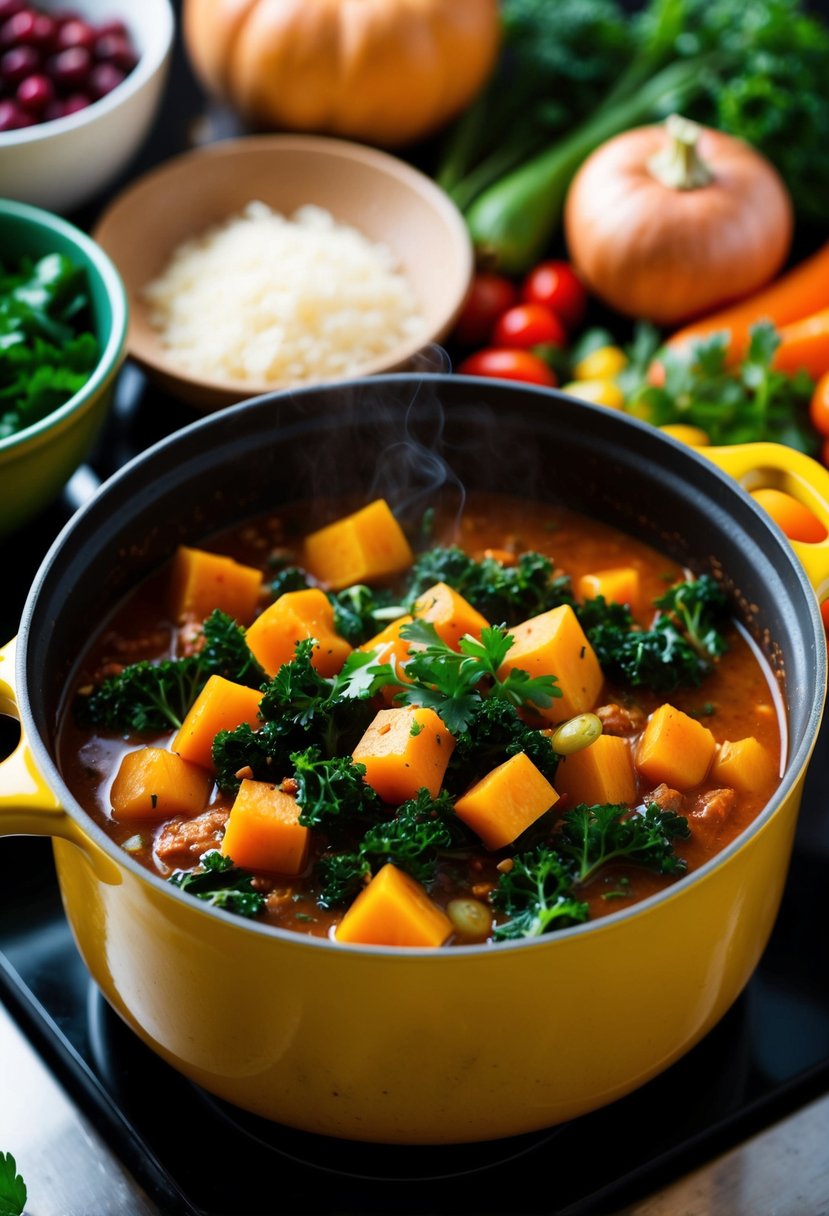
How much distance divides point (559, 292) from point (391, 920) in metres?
1.57

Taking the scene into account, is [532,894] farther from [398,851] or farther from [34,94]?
[34,94]

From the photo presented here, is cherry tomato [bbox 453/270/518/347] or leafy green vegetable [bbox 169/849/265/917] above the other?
leafy green vegetable [bbox 169/849/265/917]

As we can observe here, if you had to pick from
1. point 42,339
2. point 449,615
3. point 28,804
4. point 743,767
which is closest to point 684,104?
point 42,339

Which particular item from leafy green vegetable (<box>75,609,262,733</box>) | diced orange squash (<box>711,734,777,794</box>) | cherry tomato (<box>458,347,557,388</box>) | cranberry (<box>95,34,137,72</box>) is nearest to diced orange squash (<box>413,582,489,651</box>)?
leafy green vegetable (<box>75,609,262,733</box>)

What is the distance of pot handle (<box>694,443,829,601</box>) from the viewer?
5.11ft

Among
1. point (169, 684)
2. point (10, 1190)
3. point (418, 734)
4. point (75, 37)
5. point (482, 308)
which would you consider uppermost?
point (75, 37)

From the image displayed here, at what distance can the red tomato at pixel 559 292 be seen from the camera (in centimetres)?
255

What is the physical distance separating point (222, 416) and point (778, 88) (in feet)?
4.69

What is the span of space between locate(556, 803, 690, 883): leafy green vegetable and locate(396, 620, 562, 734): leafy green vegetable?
0.14 meters

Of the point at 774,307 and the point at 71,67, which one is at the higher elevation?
the point at 71,67

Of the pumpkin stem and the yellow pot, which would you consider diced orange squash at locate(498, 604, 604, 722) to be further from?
the pumpkin stem

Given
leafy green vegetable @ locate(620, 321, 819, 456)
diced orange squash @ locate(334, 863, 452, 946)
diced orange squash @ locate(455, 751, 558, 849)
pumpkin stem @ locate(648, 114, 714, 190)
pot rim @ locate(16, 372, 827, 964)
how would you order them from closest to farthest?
pot rim @ locate(16, 372, 827, 964)
diced orange squash @ locate(334, 863, 452, 946)
diced orange squash @ locate(455, 751, 558, 849)
leafy green vegetable @ locate(620, 321, 819, 456)
pumpkin stem @ locate(648, 114, 714, 190)

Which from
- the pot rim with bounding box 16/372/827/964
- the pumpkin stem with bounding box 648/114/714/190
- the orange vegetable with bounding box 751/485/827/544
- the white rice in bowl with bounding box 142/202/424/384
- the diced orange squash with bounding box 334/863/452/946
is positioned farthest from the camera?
the pumpkin stem with bounding box 648/114/714/190

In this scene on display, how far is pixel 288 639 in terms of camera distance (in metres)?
1.64
